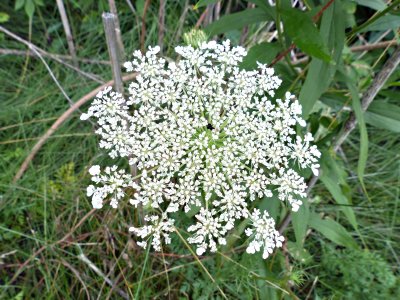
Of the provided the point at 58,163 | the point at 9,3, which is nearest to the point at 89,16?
the point at 9,3

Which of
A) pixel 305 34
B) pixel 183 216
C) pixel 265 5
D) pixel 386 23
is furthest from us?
pixel 183 216

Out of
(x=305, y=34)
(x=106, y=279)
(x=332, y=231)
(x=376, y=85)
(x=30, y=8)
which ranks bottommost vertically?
(x=106, y=279)

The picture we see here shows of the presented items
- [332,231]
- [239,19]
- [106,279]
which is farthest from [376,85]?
[106,279]

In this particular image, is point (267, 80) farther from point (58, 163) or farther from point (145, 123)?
point (58, 163)

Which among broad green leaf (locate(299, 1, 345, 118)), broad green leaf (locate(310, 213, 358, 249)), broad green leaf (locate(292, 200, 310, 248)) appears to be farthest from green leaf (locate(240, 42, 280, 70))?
broad green leaf (locate(310, 213, 358, 249))

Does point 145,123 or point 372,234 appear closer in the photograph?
point 145,123

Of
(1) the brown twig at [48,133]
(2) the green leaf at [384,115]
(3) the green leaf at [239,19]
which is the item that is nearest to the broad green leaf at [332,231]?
(2) the green leaf at [384,115]

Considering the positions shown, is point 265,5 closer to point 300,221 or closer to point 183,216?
point 300,221
